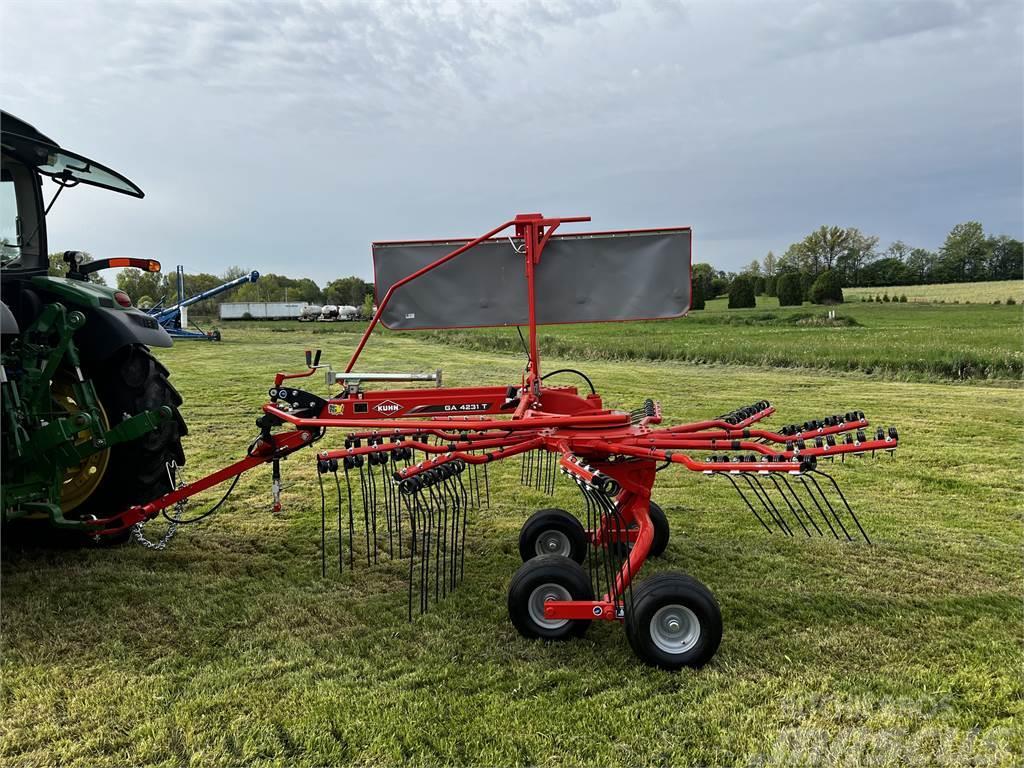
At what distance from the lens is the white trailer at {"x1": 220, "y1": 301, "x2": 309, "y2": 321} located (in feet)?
167

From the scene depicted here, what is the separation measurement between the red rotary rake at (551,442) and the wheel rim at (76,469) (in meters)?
0.31

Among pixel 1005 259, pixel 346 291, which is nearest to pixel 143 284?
pixel 346 291

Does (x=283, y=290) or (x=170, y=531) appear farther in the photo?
(x=283, y=290)

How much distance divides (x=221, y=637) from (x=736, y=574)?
8.56ft

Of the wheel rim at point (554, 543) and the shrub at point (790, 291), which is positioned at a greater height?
the shrub at point (790, 291)

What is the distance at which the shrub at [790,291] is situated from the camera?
1634 inches

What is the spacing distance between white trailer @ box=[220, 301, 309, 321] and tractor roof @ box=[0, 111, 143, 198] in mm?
48067

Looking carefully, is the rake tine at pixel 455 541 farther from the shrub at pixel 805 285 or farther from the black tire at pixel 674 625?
the shrub at pixel 805 285

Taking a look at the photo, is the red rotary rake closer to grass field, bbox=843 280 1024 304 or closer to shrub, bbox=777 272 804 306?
grass field, bbox=843 280 1024 304

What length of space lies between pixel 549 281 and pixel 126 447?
8.50ft

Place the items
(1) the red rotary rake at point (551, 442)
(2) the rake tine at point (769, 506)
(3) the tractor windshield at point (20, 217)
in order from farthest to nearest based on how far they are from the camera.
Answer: (3) the tractor windshield at point (20, 217) < (2) the rake tine at point (769, 506) < (1) the red rotary rake at point (551, 442)

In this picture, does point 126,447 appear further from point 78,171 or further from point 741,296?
point 741,296

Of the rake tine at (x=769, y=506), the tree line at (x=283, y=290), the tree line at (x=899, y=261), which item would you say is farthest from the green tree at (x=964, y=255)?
the rake tine at (x=769, y=506)

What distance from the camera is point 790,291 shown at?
41.5 m
